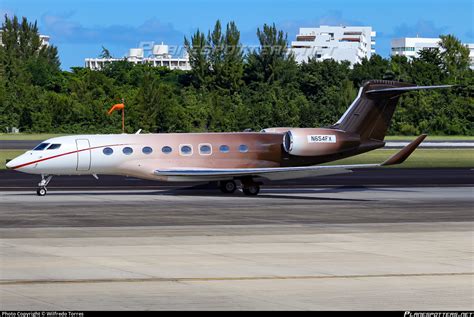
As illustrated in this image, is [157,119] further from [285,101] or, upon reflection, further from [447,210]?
[447,210]

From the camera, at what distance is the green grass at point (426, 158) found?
60.2 meters

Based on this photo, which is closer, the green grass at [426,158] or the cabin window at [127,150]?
the cabin window at [127,150]

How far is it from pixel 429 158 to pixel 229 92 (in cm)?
5333

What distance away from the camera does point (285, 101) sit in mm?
106500

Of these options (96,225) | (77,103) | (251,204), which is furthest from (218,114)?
(96,225)

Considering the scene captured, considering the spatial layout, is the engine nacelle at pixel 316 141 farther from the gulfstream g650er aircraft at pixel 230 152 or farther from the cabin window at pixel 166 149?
the cabin window at pixel 166 149

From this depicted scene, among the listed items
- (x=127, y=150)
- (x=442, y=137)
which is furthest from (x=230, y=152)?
(x=442, y=137)

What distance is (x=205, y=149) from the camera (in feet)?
127

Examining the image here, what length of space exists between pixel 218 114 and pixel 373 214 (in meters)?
68.2

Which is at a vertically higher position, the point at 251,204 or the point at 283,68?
the point at 283,68

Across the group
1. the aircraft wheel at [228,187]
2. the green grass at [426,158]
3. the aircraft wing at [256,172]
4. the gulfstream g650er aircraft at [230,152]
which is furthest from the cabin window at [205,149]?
the green grass at [426,158]

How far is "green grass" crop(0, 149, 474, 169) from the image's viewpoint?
60219 millimetres

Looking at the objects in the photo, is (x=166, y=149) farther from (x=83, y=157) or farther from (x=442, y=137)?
(x=442, y=137)

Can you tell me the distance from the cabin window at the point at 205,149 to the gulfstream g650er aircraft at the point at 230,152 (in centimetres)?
4
